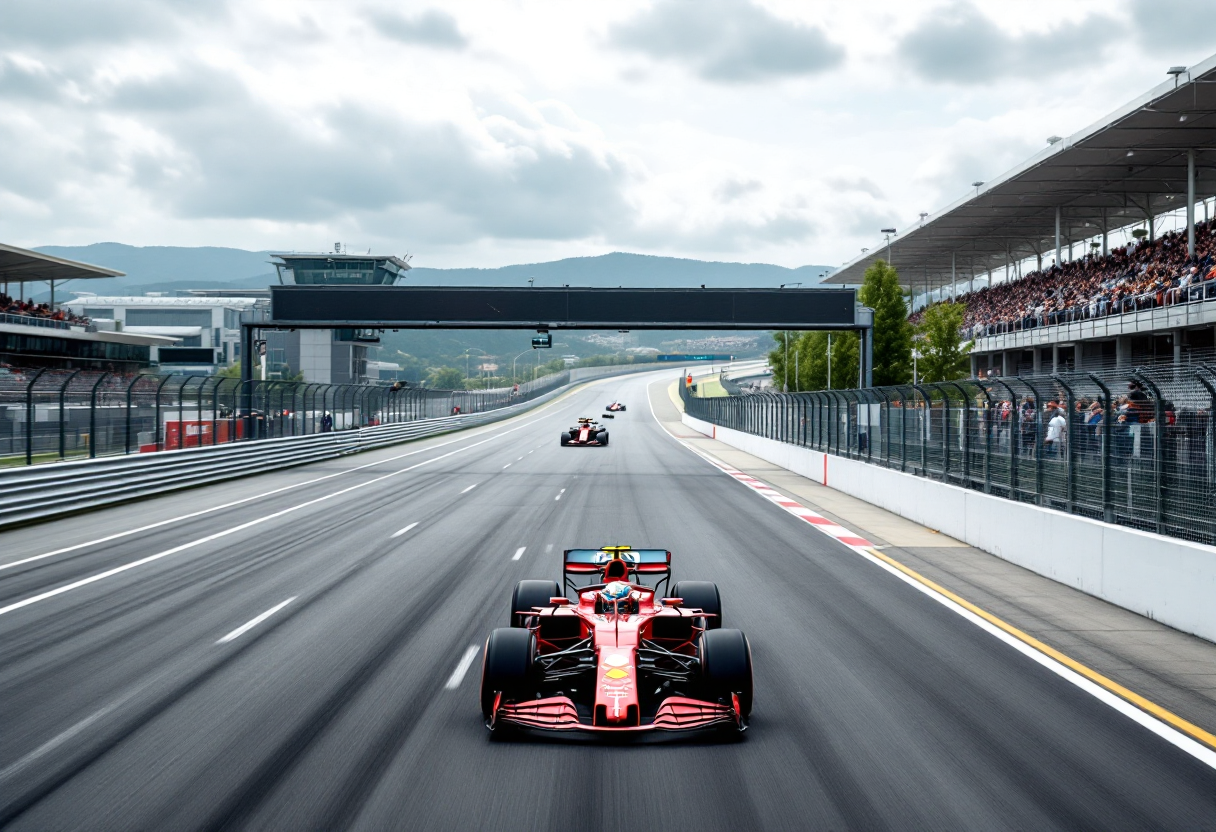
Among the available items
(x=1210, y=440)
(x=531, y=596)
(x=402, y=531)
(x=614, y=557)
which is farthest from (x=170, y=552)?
(x=1210, y=440)

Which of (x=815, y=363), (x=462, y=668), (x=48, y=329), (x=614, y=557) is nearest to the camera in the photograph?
(x=462, y=668)

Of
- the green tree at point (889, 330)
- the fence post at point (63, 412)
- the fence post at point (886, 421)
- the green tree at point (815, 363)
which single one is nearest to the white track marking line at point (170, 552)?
the fence post at point (63, 412)

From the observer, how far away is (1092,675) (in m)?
7.90

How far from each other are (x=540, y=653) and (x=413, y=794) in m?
2.29

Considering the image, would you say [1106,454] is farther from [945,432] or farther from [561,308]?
[561,308]

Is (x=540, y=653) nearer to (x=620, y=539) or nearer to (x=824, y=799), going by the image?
(x=824, y=799)

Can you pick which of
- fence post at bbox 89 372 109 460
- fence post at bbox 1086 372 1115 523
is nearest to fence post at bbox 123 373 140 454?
fence post at bbox 89 372 109 460

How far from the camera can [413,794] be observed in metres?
5.27

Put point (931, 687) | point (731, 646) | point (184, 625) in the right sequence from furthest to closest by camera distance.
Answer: point (184, 625) < point (931, 687) < point (731, 646)

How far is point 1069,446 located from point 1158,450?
78.7 inches

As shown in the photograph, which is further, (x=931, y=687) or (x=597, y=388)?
(x=597, y=388)

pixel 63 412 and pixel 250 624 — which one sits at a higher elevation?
pixel 63 412

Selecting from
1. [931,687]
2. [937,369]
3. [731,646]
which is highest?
[937,369]

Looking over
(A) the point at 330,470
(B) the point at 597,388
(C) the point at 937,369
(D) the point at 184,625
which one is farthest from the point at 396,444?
(B) the point at 597,388
